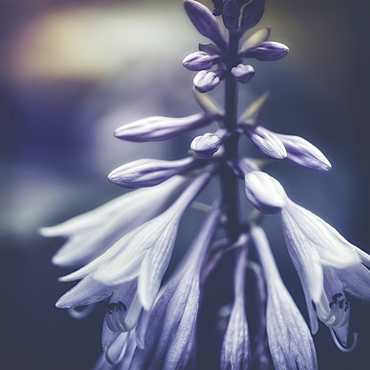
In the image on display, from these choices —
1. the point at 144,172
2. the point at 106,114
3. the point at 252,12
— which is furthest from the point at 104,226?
the point at 106,114

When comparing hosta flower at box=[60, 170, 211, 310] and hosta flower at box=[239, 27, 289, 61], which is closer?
hosta flower at box=[60, 170, 211, 310]

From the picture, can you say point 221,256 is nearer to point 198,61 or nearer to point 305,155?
point 305,155

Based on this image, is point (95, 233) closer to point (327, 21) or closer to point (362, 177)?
point (362, 177)

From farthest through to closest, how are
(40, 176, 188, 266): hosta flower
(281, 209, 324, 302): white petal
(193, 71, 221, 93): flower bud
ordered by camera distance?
(40, 176, 188, 266): hosta flower, (193, 71, 221, 93): flower bud, (281, 209, 324, 302): white petal

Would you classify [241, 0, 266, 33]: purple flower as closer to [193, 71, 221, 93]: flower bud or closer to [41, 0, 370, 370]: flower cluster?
[41, 0, 370, 370]: flower cluster

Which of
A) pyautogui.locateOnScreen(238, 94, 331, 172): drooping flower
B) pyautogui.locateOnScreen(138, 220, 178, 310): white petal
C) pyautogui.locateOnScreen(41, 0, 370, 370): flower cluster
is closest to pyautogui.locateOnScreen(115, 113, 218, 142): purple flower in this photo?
pyautogui.locateOnScreen(41, 0, 370, 370): flower cluster

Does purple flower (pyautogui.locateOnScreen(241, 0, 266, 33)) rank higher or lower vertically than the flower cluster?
higher

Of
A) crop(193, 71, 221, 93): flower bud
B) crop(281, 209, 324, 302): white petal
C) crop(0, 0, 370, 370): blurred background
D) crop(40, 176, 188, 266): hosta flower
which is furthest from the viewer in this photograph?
crop(0, 0, 370, 370): blurred background

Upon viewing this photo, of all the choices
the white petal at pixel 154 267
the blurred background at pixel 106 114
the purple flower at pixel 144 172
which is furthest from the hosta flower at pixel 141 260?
the blurred background at pixel 106 114
